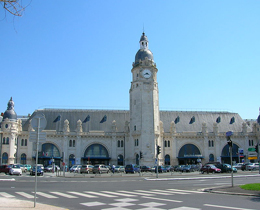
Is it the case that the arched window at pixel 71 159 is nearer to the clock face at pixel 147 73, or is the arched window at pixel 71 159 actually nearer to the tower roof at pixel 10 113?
the tower roof at pixel 10 113

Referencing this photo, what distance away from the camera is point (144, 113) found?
63.8 metres

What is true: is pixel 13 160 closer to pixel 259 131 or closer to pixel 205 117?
pixel 205 117

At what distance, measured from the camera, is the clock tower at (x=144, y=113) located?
6281cm

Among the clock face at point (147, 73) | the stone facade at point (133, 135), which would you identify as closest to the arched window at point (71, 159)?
the stone facade at point (133, 135)

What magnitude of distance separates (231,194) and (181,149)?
180 ft

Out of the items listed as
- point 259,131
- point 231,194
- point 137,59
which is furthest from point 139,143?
point 231,194

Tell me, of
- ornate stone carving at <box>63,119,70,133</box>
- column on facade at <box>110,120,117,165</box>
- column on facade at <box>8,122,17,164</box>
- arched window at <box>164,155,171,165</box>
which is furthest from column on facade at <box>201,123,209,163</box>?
column on facade at <box>8,122,17,164</box>

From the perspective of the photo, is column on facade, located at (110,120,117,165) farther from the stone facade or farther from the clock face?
the clock face

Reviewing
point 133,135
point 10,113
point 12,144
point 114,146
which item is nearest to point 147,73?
point 133,135

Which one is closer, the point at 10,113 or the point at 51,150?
the point at 10,113

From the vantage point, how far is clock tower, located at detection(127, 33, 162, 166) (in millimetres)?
62812

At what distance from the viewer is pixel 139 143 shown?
63500mm

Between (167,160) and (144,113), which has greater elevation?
(144,113)

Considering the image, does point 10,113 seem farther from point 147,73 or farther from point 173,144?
point 173,144
